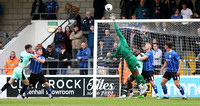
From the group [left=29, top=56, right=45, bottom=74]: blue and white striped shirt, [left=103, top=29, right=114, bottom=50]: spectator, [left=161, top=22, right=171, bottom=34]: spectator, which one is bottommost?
[left=29, top=56, right=45, bottom=74]: blue and white striped shirt

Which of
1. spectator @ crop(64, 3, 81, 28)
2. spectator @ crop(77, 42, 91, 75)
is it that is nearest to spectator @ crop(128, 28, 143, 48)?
spectator @ crop(77, 42, 91, 75)

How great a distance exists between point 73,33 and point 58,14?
152 inches

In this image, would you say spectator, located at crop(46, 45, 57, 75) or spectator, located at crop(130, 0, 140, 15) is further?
spectator, located at crop(130, 0, 140, 15)

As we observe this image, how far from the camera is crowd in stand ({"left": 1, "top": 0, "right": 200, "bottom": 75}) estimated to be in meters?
17.2

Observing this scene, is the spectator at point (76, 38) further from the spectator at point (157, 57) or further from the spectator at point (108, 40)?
the spectator at point (157, 57)

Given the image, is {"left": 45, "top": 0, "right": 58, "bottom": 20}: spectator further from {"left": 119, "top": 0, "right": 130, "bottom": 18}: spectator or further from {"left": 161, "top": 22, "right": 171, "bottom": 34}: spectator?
{"left": 161, "top": 22, "right": 171, "bottom": 34}: spectator

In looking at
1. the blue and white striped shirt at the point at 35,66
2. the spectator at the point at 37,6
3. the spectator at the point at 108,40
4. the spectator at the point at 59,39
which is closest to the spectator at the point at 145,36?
the spectator at the point at 108,40

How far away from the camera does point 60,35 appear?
20266 millimetres

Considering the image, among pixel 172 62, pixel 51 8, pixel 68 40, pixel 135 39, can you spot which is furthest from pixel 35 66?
pixel 51 8

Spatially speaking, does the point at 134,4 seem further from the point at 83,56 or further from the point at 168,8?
the point at 83,56

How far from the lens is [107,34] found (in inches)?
691

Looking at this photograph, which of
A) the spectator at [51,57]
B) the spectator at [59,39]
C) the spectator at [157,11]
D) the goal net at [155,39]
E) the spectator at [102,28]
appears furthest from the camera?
the spectator at [59,39]

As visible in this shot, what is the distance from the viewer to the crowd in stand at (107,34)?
1716 cm

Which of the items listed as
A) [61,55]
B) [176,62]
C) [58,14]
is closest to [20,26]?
[58,14]
